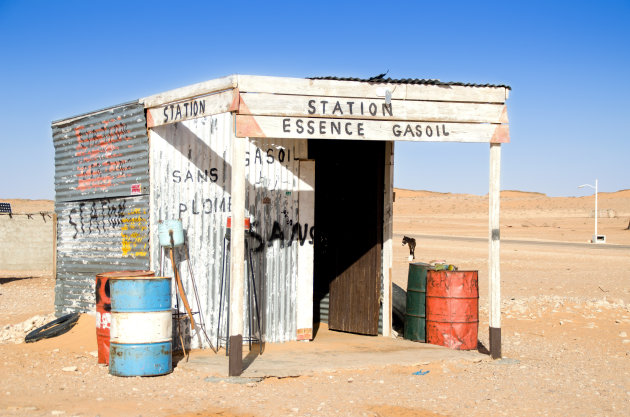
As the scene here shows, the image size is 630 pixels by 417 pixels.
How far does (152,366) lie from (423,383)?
9.25 ft

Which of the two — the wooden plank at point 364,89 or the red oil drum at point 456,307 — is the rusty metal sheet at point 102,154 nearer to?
the wooden plank at point 364,89

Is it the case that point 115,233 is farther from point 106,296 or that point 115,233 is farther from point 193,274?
point 106,296

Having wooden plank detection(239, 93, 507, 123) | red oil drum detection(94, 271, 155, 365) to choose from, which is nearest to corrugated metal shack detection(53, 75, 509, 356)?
wooden plank detection(239, 93, 507, 123)

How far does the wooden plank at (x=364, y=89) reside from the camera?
7.79 metres

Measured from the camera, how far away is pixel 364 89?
825 centimetres

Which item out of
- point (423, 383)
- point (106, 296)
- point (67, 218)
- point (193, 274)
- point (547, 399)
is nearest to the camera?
point (547, 399)

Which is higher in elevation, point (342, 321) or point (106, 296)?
point (106, 296)

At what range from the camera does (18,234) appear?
21531 mm

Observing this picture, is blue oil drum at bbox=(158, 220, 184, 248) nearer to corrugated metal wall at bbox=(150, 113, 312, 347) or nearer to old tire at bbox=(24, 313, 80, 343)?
corrugated metal wall at bbox=(150, 113, 312, 347)

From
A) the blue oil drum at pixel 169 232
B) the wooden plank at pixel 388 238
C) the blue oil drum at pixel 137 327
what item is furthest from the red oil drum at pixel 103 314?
the wooden plank at pixel 388 238

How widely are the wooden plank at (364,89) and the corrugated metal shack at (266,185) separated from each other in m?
0.02

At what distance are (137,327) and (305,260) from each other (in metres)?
2.74

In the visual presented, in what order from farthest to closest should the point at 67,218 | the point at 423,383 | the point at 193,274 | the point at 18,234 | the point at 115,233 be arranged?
the point at 18,234 → the point at 67,218 → the point at 115,233 → the point at 193,274 → the point at 423,383

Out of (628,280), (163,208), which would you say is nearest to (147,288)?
(163,208)
